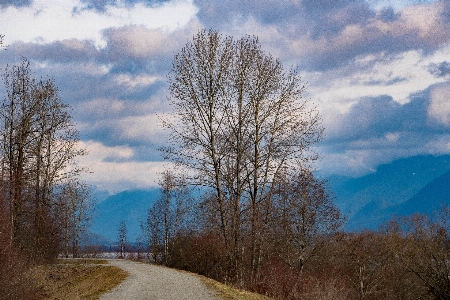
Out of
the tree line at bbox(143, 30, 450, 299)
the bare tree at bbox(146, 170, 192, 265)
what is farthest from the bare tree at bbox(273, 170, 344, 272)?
the bare tree at bbox(146, 170, 192, 265)

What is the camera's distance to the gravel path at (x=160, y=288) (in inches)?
869

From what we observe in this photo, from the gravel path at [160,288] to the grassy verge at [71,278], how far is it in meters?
1.13

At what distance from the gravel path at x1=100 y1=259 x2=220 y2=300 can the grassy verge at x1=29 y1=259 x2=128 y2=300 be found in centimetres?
113

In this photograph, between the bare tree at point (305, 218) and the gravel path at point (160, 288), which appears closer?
the gravel path at point (160, 288)

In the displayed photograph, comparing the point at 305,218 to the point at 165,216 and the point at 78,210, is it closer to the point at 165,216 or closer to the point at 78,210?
the point at 165,216

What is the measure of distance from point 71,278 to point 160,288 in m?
14.4

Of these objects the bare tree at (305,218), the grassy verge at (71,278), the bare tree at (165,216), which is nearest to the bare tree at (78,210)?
the bare tree at (165,216)

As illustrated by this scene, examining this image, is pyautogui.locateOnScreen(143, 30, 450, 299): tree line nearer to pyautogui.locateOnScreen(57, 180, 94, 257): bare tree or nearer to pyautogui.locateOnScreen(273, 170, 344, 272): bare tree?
pyautogui.locateOnScreen(273, 170, 344, 272): bare tree

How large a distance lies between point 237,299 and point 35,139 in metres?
27.9

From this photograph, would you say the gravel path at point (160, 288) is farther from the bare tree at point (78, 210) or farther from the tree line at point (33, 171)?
the bare tree at point (78, 210)

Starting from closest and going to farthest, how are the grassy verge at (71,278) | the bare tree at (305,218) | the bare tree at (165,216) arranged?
the grassy verge at (71,278) → the bare tree at (305,218) → the bare tree at (165,216)

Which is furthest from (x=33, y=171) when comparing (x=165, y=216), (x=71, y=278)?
(x=165, y=216)

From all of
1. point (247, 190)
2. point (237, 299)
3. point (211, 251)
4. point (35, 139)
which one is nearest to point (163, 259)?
point (211, 251)

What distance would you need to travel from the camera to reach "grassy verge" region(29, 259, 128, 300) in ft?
95.0
